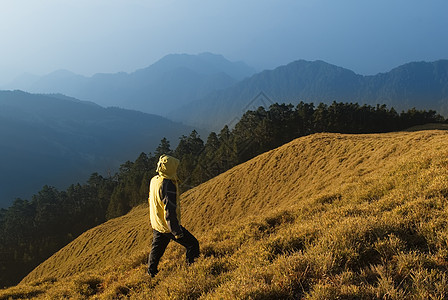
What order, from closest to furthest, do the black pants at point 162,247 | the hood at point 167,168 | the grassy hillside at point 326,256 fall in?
1. the grassy hillside at point 326,256
2. the hood at point 167,168
3. the black pants at point 162,247

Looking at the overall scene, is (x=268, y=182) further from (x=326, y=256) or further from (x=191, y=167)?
(x=191, y=167)

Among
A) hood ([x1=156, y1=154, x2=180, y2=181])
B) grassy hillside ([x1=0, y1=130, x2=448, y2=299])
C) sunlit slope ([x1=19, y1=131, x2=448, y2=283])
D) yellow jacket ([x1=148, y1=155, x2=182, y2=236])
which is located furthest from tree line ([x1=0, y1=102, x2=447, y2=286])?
hood ([x1=156, y1=154, x2=180, y2=181])

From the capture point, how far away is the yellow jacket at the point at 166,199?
6594 millimetres

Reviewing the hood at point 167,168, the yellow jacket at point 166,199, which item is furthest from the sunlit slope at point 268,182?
the hood at point 167,168

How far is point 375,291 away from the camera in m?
3.83

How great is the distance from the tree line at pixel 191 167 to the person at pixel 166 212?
195ft

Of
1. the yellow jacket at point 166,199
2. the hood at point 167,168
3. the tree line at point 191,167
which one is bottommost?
the tree line at point 191,167

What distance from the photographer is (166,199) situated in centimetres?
661

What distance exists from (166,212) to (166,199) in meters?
0.33

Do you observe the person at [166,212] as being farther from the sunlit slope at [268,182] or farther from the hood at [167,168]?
the sunlit slope at [268,182]

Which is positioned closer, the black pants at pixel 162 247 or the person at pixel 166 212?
the person at pixel 166 212

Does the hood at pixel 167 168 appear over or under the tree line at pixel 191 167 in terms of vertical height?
over

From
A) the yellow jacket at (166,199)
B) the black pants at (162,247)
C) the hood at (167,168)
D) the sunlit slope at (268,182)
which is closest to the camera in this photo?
the yellow jacket at (166,199)

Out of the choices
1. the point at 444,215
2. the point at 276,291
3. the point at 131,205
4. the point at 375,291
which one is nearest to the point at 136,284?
the point at 276,291
